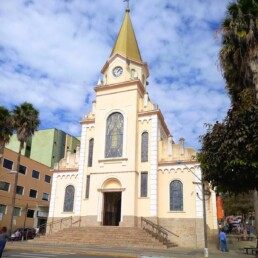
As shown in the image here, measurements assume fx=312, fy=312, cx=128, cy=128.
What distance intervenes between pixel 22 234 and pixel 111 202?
11.1m

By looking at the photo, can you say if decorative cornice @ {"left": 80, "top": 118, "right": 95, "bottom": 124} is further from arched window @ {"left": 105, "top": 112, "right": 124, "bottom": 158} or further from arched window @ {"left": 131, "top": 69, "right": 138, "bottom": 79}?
arched window @ {"left": 131, "top": 69, "right": 138, "bottom": 79}

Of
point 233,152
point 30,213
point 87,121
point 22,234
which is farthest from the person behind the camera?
point 30,213

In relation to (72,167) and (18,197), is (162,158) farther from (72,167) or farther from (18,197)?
(18,197)

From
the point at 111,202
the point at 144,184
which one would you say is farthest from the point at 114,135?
the point at 111,202

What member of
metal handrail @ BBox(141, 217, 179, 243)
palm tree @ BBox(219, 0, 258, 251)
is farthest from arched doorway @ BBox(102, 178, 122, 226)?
palm tree @ BBox(219, 0, 258, 251)

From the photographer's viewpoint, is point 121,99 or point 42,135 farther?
point 42,135

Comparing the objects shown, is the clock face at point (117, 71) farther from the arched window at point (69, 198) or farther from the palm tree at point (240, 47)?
the palm tree at point (240, 47)

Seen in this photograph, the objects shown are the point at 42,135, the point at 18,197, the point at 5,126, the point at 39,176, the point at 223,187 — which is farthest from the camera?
the point at 42,135

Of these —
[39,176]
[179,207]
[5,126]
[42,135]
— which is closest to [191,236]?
[179,207]

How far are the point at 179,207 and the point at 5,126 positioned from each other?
18.2 m

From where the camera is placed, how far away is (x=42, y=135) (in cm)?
5912

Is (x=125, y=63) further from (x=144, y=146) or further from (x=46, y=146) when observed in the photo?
(x=46, y=146)

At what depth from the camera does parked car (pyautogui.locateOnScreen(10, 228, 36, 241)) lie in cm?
3186

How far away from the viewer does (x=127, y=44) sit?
3453cm
